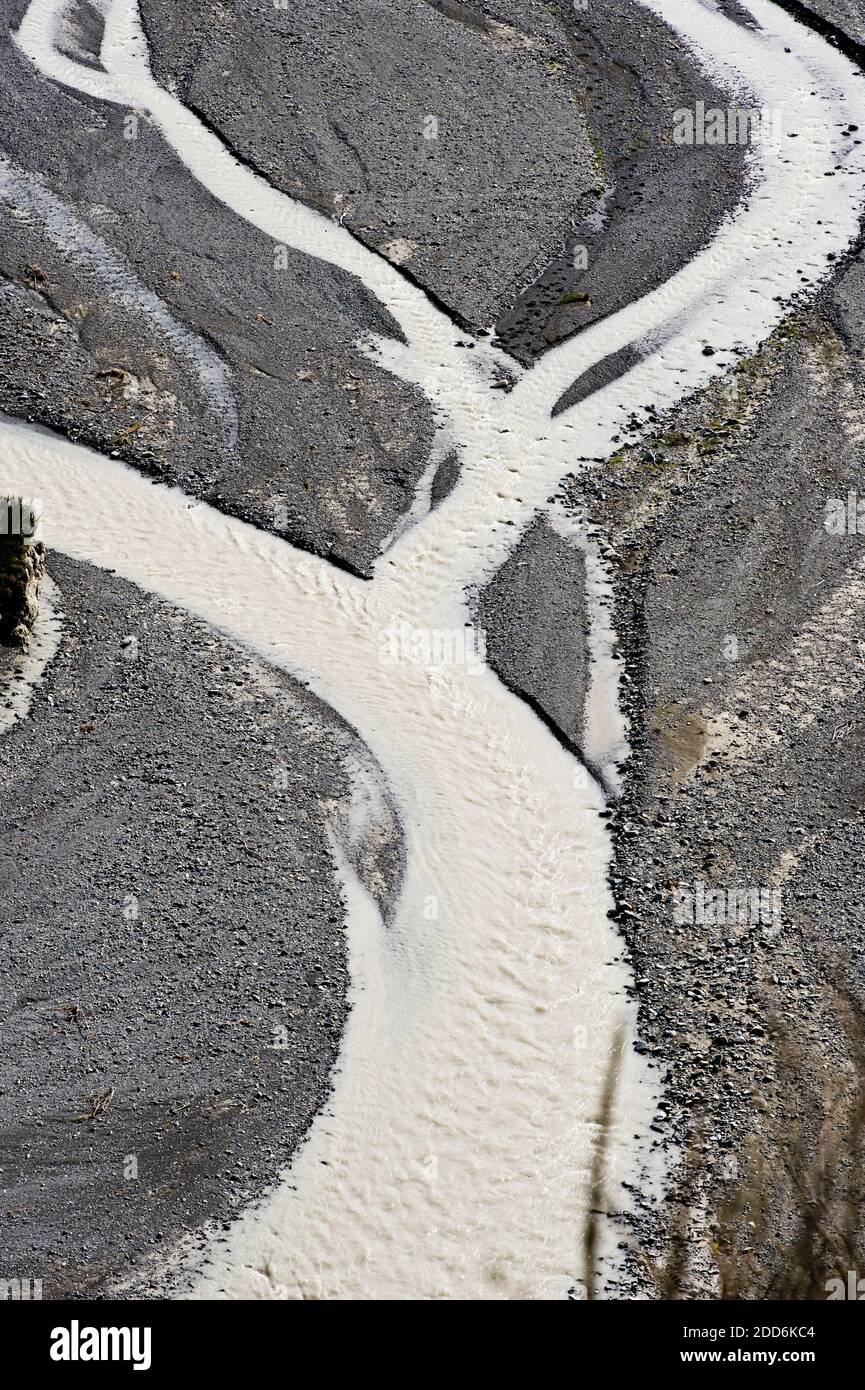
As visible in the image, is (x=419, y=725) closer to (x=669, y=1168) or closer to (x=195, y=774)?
(x=195, y=774)

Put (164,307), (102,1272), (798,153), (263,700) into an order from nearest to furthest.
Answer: (102,1272) → (263,700) → (164,307) → (798,153)

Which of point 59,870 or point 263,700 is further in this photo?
point 263,700

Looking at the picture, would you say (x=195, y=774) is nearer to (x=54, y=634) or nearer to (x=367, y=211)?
(x=54, y=634)

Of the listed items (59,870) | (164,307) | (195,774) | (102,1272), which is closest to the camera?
(102,1272)

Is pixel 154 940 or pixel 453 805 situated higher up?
pixel 453 805

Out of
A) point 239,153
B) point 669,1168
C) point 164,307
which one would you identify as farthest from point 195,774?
point 239,153

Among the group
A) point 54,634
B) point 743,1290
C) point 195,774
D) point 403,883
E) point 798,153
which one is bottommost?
point 743,1290

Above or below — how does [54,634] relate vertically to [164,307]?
below

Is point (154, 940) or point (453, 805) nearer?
point (154, 940)
